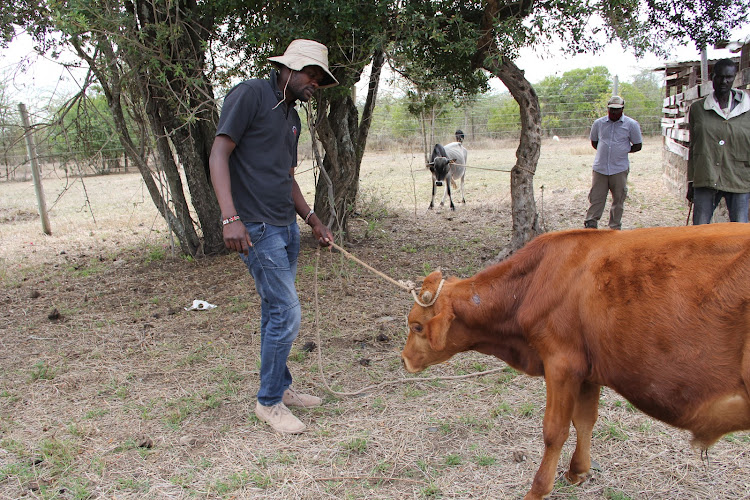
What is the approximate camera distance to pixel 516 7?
609 cm

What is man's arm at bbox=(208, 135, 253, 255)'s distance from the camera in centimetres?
297

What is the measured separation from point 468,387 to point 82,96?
209 inches

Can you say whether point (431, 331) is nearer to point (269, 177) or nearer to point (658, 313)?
point (658, 313)

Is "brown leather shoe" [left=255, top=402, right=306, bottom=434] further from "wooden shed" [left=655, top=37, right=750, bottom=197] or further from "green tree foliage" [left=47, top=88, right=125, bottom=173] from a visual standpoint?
"wooden shed" [left=655, top=37, right=750, bottom=197]

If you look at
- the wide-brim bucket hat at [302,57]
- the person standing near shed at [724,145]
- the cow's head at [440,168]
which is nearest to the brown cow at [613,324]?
the wide-brim bucket hat at [302,57]

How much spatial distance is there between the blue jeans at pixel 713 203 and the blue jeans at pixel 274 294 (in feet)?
12.4

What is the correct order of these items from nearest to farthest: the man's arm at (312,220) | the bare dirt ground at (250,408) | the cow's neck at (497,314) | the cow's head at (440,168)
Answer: the cow's neck at (497,314) → the bare dirt ground at (250,408) → the man's arm at (312,220) → the cow's head at (440,168)

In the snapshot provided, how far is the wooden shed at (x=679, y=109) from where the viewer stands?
9.11 metres

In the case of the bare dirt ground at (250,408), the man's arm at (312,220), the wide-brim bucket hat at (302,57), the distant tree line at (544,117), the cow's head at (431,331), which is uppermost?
the distant tree line at (544,117)

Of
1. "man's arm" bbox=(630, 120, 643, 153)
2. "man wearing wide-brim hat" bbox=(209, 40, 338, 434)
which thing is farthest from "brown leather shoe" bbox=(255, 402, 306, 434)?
"man's arm" bbox=(630, 120, 643, 153)

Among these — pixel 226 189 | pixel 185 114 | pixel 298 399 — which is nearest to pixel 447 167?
pixel 185 114

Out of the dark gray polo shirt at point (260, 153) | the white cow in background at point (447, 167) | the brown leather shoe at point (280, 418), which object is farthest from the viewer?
the white cow in background at point (447, 167)

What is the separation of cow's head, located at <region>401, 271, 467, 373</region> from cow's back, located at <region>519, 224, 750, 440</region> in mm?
415

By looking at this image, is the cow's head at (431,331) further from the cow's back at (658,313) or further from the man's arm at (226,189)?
the man's arm at (226,189)
